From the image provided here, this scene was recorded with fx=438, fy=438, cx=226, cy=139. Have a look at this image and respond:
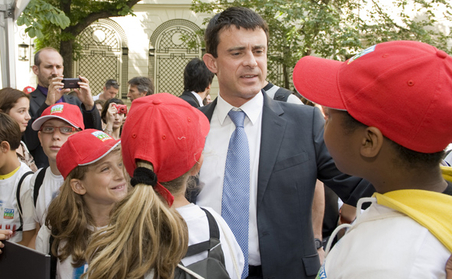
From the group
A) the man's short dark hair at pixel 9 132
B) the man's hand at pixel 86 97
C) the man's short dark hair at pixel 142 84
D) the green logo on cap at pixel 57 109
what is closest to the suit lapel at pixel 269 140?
the green logo on cap at pixel 57 109

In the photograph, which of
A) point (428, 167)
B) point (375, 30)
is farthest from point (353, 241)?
point (375, 30)

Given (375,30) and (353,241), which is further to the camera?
(375,30)

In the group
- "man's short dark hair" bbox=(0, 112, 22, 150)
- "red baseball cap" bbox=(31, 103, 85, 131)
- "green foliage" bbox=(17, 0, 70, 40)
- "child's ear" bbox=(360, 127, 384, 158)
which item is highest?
"green foliage" bbox=(17, 0, 70, 40)

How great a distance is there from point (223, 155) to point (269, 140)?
250 millimetres

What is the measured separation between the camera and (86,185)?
99.3 inches

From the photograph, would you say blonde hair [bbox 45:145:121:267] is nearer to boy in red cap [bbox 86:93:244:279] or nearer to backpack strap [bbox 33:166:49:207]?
backpack strap [bbox 33:166:49:207]

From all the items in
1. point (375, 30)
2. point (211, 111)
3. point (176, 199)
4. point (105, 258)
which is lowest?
point (105, 258)

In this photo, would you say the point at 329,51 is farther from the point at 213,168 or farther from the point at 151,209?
the point at 151,209

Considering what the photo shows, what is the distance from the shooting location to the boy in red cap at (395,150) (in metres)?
1.02

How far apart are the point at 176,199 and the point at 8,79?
4637mm

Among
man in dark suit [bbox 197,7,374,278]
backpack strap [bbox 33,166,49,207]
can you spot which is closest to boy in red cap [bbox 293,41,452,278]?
man in dark suit [bbox 197,7,374,278]

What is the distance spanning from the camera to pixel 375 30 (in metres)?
13.8

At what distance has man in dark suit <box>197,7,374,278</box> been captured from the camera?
6.86 feet

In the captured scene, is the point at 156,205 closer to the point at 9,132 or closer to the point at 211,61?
the point at 211,61
